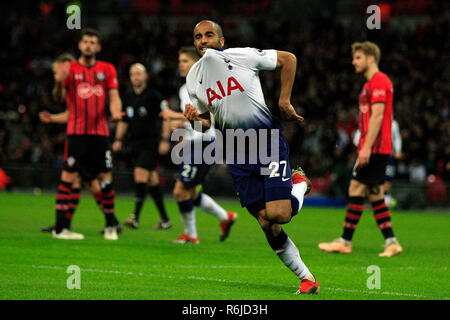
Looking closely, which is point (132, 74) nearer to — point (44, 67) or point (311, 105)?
point (311, 105)

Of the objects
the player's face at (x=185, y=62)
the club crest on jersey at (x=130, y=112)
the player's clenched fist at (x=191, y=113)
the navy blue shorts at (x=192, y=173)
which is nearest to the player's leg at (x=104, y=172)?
the navy blue shorts at (x=192, y=173)

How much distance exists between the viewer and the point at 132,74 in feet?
44.3

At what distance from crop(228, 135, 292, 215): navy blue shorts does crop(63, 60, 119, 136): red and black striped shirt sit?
15.7 feet

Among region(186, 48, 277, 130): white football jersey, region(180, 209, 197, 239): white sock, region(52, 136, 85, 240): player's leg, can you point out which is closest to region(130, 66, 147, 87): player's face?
region(52, 136, 85, 240): player's leg

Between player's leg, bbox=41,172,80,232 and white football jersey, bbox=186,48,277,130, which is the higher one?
A: white football jersey, bbox=186,48,277,130

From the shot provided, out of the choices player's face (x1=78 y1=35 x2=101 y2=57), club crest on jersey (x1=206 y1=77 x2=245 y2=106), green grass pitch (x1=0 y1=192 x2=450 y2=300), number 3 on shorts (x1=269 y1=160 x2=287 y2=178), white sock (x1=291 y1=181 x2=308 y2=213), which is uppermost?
player's face (x1=78 y1=35 x2=101 y2=57)

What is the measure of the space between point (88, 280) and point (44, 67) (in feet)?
80.2

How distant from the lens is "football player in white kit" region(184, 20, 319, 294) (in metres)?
6.46

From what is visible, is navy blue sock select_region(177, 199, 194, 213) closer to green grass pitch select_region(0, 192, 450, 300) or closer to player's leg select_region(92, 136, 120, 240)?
green grass pitch select_region(0, 192, 450, 300)

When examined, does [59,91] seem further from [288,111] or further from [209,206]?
[288,111]

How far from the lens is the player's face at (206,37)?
666cm

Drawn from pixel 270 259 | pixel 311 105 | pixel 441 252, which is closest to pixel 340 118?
pixel 311 105

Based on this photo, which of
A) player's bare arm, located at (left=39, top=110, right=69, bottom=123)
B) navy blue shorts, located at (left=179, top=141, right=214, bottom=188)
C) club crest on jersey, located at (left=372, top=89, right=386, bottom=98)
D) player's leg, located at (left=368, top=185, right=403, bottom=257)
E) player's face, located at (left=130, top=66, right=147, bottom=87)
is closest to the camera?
club crest on jersey, located at (left=372, top=89, right=386, bottom=98)

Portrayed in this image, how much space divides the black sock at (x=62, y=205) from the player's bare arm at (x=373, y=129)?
4022 millimetres
